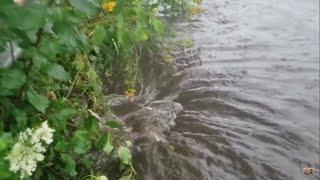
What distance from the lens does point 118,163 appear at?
2.93m

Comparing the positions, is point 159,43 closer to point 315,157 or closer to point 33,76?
point 315,157

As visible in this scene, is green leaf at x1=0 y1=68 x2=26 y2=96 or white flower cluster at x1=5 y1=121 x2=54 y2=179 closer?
white flower cluster at x1=5 y1=121 x2=54 y2=179

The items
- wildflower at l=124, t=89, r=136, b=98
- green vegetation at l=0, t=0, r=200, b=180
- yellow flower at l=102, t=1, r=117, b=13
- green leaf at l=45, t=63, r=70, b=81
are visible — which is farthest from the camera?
wildflower at l=124, t=89, r=136, b=98

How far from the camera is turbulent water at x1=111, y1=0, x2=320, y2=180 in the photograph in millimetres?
3502

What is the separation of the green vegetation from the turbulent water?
662 mm

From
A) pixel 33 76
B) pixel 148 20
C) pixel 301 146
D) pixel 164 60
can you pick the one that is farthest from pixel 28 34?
pixel 164 60

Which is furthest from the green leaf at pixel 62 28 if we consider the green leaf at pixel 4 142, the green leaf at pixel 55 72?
the green leaf at pixel 4 142

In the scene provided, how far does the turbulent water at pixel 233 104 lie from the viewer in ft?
11.5

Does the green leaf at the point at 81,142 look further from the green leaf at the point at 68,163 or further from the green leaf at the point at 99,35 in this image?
the green leaf at the point at 99,35

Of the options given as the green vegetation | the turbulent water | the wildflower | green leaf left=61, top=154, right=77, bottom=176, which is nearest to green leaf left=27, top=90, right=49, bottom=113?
the green vegetation

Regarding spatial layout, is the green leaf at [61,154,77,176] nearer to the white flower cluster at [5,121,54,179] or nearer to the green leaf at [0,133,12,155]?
the green leaf at [0,133,12,155]

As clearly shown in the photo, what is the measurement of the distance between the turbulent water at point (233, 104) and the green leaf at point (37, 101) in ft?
4.73

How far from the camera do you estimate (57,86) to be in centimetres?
237

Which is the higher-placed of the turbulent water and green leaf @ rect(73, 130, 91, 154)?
green leaf @ rect(73, 130, 91, 154)
